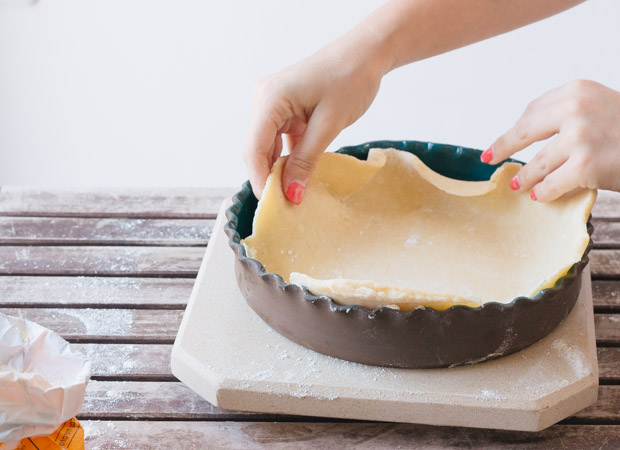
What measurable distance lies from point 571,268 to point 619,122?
22 centimetres

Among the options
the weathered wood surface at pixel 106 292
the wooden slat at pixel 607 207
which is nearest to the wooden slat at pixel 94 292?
the weathered wood surface at pixel 106 292

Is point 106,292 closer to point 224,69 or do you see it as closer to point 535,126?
point 535,126

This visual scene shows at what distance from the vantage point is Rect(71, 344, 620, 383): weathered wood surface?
3.18ft

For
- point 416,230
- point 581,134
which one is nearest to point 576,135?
point 581,134

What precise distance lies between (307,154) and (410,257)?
217 mm

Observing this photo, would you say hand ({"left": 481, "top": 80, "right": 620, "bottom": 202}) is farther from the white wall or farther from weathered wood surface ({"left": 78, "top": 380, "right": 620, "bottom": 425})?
the white wall

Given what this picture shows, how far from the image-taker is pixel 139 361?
0.99m

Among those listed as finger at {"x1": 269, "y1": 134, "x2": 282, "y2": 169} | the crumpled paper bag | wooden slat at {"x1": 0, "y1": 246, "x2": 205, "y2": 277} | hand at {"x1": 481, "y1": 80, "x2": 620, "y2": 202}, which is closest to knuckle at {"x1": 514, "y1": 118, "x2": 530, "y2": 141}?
hand at {"x1": 481, "y1": 80, "x2": 620, "y2": 202}

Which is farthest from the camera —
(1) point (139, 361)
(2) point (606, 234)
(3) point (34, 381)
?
(2) point (606, 234)

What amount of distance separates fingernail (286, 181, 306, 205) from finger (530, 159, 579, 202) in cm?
33

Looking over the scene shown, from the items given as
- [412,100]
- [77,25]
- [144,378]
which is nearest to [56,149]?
[77,25]

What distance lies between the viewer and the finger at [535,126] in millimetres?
1055

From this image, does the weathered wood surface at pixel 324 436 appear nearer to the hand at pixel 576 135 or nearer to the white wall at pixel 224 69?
the hand at pixel 576 135

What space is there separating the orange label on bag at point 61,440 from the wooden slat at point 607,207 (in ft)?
2.96
